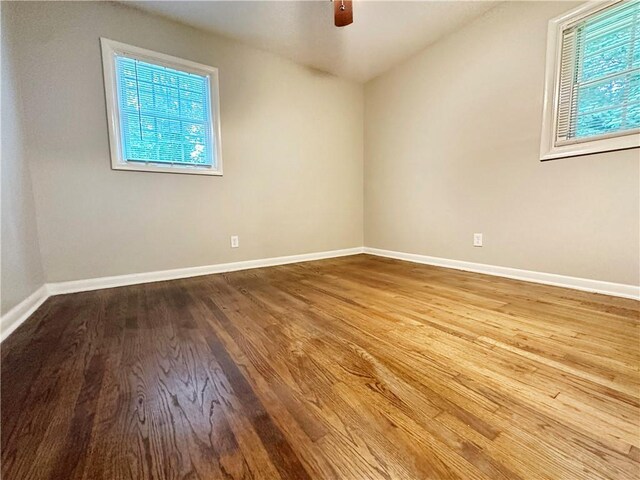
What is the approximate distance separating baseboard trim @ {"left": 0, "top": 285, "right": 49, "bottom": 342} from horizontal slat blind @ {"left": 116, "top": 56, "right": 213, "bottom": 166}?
4.04ft

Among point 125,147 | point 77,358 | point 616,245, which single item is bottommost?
point 77,358

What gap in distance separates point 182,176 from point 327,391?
2420mm

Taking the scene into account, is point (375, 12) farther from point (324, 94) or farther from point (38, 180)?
point (38, 180)

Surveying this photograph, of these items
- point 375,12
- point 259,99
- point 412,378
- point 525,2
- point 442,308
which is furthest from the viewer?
point 259,99

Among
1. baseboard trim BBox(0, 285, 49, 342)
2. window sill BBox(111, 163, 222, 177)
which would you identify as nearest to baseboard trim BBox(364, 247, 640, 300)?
window sill BBox(111, 163, 222, 177)

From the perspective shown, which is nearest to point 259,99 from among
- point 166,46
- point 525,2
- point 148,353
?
point 166,46

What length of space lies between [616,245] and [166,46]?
13.0 ft

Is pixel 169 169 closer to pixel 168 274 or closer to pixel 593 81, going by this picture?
pixel 168 274

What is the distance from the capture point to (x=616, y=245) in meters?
1.87

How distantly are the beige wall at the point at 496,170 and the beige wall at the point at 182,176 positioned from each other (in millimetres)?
837

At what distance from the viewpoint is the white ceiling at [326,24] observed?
2.29 metres

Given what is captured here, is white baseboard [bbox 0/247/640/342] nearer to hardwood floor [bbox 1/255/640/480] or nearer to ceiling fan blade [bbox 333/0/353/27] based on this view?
hardwood floor [bbox 1/255/640/480]

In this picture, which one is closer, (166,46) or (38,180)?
(38,180)

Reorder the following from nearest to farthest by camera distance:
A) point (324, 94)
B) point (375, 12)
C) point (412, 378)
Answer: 1. point (412, 378)
2. point (375, 12)
3. point (324, 94)
